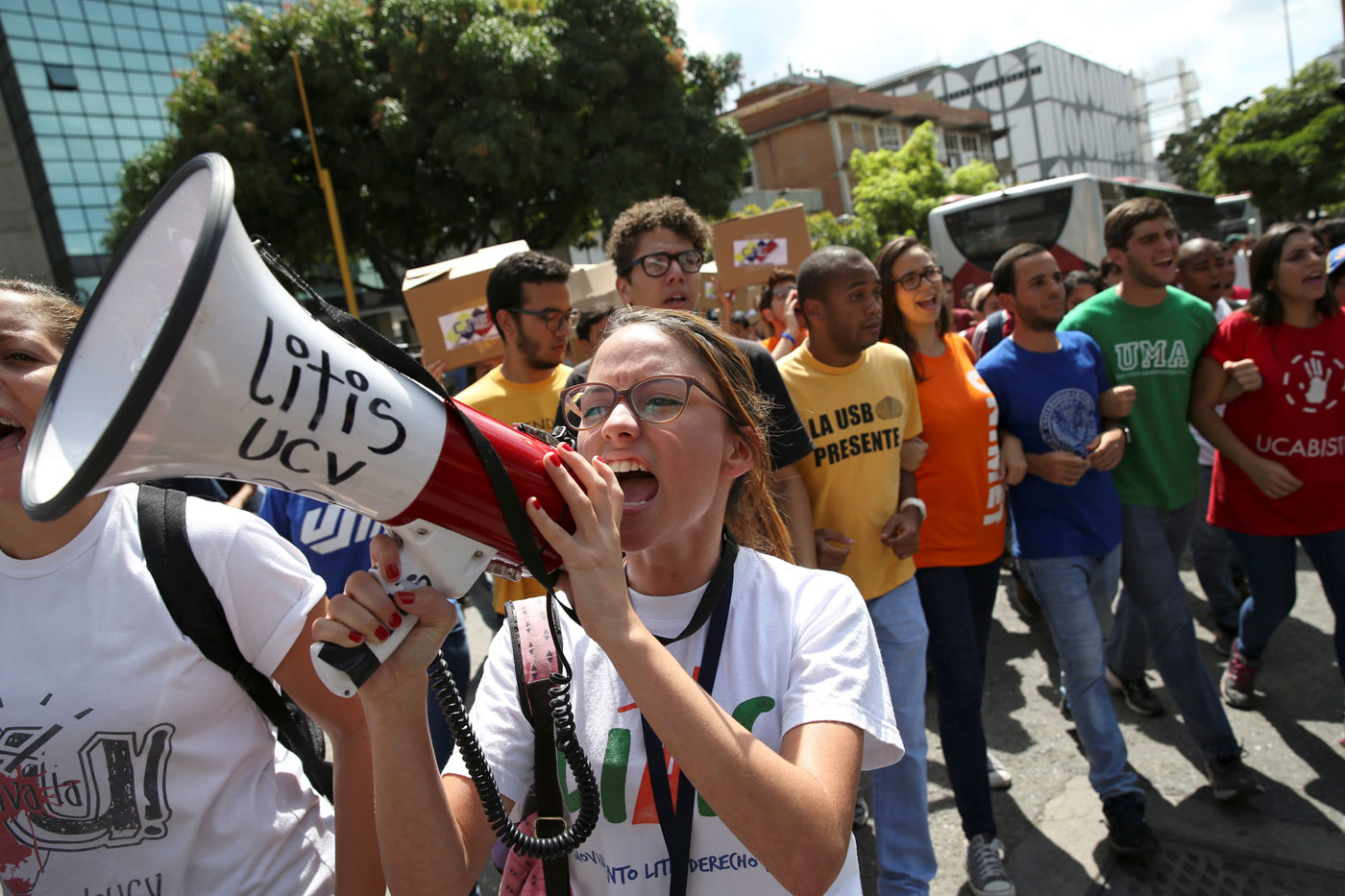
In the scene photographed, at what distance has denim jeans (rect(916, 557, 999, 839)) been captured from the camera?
8.91 feet

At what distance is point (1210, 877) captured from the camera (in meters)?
2.60

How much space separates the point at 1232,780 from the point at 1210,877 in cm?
45

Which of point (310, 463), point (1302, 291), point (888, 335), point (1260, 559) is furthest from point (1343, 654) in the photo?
point (310, 463)

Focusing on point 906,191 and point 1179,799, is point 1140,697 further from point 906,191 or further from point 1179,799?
point 906,191

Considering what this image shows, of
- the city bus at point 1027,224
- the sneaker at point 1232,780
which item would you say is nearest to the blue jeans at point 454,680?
the sneaker at point 1232,780

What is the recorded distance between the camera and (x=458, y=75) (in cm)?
1556

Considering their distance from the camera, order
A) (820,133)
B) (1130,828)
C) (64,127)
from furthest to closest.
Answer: (820,133)
(64,127)
(1130,828)

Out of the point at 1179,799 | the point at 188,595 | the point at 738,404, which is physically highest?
the point at 738,404

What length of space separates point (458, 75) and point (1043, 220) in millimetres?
11144

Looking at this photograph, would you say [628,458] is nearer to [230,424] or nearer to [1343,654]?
[230,424]

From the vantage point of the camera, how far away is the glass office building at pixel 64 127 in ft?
88.2

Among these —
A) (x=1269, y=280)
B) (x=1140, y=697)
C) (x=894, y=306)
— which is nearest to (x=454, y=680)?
(x=894, y=306)

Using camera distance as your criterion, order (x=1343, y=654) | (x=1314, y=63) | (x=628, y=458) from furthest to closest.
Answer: (x=1314, y=63) < (x=1343, y=654) < (x=628, y=458)

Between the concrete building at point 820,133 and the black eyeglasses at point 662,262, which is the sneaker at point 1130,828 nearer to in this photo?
the black eyeglasses at point 662,262
